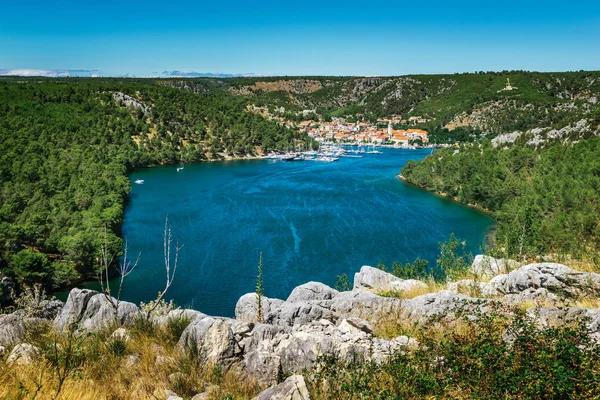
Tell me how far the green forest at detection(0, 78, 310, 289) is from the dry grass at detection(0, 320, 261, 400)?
19.4 metres

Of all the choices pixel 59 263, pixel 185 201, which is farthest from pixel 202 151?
pixel 59 263

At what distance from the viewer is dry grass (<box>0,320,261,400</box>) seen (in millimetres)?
3684

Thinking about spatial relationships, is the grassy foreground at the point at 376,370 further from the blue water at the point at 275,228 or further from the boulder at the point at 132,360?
the blue water at the point at 275,228

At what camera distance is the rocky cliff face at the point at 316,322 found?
4.64 m

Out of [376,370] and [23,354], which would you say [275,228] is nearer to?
[23,354]

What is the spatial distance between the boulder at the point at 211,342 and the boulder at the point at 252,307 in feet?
9.04

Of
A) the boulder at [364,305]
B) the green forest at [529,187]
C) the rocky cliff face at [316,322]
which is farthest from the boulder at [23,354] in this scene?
the green forest at [529,187]

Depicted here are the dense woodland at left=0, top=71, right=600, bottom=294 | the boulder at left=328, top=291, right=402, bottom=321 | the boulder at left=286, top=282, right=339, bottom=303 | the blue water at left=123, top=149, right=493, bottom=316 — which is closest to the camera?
the boulder at left=328, top=291, right=402, bottom=321

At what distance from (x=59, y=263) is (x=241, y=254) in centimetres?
993

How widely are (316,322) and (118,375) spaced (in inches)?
115

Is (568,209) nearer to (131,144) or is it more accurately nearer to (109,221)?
(109,221)

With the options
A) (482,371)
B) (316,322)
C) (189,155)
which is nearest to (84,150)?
(189,155)

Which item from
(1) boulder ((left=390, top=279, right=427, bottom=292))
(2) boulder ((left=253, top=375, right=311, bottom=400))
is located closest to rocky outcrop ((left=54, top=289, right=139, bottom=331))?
(2) boulder ((left=253, top=375, right=311, bottom=400))

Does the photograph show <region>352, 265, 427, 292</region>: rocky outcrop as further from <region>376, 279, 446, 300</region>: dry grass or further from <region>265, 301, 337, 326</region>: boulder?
<region>265, 301, 337, 326</region>: boulder
